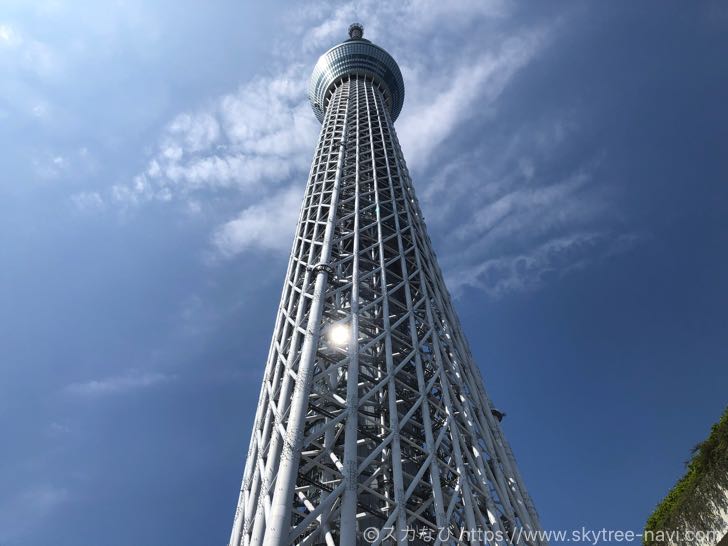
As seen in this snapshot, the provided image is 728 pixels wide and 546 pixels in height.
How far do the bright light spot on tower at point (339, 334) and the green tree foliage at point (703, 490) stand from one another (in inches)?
512

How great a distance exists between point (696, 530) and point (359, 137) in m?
32.2

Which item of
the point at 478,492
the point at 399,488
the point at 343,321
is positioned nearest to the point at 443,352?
the point at 343,321

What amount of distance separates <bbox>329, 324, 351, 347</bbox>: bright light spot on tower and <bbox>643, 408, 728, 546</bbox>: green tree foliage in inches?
512

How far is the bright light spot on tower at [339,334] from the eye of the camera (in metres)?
21.5

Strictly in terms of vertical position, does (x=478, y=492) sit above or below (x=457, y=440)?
below

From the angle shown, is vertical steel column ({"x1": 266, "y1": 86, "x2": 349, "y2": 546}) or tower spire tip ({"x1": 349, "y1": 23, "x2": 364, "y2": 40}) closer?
vertical steel column ({"x1": 266, "y1": 86, "x2": 349, "y2": 546})

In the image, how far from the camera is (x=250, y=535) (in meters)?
16.7

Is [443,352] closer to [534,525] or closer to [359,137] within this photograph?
[534,525]

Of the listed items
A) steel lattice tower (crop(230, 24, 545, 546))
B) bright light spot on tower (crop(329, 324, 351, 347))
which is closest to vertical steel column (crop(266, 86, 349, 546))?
steel lattice tower (crop(230, 24, 545, 546))

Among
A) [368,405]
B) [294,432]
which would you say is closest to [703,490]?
[368,405]

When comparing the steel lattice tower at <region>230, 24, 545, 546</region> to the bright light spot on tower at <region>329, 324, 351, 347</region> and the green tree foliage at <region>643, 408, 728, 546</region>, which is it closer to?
the bright light spot on tower at <region>329, 324, 351, 347</region>

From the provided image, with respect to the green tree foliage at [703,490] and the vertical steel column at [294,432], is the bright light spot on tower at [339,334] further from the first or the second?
the green tree foliage at [703,490]

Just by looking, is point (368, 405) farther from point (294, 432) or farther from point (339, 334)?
point (294, 432)

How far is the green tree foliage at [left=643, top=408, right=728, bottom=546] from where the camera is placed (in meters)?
16.8
